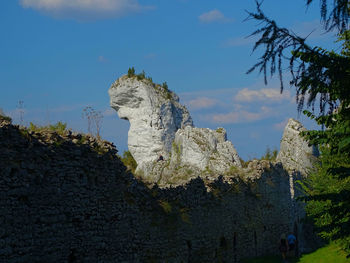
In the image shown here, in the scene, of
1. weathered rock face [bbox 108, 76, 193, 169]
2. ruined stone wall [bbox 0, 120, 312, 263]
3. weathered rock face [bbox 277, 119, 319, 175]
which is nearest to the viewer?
ruined stone wall [bbox 0, 120, 312, 263]

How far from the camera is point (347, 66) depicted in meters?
7.12

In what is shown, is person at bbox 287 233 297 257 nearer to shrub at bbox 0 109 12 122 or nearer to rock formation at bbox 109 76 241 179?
shrub at bbox 0 109 12 122

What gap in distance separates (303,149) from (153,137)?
1912cm

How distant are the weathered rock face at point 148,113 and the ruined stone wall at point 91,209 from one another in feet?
96.1

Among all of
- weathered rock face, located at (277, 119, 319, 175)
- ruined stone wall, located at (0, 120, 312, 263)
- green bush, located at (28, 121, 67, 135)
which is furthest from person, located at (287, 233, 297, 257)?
green bush, located at (28, 121, 67, 135)

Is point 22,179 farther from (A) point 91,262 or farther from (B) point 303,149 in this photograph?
(B) point 303,149

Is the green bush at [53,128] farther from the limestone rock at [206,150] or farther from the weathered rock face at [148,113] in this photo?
the weathered rock face at [148,113]

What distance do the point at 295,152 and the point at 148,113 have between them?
19189mm

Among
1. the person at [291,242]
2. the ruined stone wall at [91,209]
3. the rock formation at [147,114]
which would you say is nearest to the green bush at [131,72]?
the rock formation at [147,114]

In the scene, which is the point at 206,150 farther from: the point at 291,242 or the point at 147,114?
the point at 147,114

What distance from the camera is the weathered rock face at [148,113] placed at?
45969 millimetres

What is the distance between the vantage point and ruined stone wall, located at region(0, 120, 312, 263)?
8281 millimetres

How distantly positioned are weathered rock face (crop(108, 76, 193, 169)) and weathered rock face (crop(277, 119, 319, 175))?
16881mm

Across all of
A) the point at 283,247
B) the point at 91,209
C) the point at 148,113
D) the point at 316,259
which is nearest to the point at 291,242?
the point at 283,247
